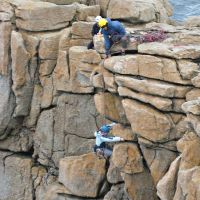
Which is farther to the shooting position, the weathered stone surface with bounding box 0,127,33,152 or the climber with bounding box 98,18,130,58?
the weathered stone surface with bounding box 0,127,33,152

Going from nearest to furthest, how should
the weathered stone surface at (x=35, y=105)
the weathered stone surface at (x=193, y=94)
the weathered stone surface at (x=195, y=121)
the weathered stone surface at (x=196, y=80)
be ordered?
A: the weathered stone surface at (x=195, y=121) < the weathered stone surface at (x=196, y=80) < the weathered stone surface at (x=193, y=94) < the weathered stone surface at (x=35, y=105)

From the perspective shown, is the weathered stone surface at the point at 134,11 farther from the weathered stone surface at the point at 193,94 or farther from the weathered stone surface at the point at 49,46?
the weathered stone surface at the point at 193,94

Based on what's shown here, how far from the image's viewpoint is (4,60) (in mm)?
38844

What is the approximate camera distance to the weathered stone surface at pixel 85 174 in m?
35.3

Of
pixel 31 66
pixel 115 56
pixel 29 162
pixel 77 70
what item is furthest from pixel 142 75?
pixel 29 162

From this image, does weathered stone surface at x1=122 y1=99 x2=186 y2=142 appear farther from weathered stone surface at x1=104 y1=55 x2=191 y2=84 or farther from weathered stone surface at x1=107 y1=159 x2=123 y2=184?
weathered stone surface at x1=107 y1=159 x2=123 y2=184

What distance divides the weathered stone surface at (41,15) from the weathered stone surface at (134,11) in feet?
10.0

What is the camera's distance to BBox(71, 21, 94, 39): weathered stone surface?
3812 centimetres

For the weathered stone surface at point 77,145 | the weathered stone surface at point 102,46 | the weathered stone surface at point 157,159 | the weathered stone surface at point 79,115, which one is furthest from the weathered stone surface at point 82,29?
the weathered stone surface at point 157,159

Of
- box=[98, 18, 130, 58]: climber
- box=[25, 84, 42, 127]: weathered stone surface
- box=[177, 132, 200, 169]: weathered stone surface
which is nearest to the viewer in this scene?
box=[177, 132, 200, 169]: weathered stone surface

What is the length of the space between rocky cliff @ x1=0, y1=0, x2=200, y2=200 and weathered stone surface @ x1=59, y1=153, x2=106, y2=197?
0.06 metres

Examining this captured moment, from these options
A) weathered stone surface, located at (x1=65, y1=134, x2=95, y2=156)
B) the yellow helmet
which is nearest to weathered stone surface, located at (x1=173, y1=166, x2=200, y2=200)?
the yellow helmet

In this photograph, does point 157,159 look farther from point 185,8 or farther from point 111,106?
point 185,8

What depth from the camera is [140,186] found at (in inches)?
1286
